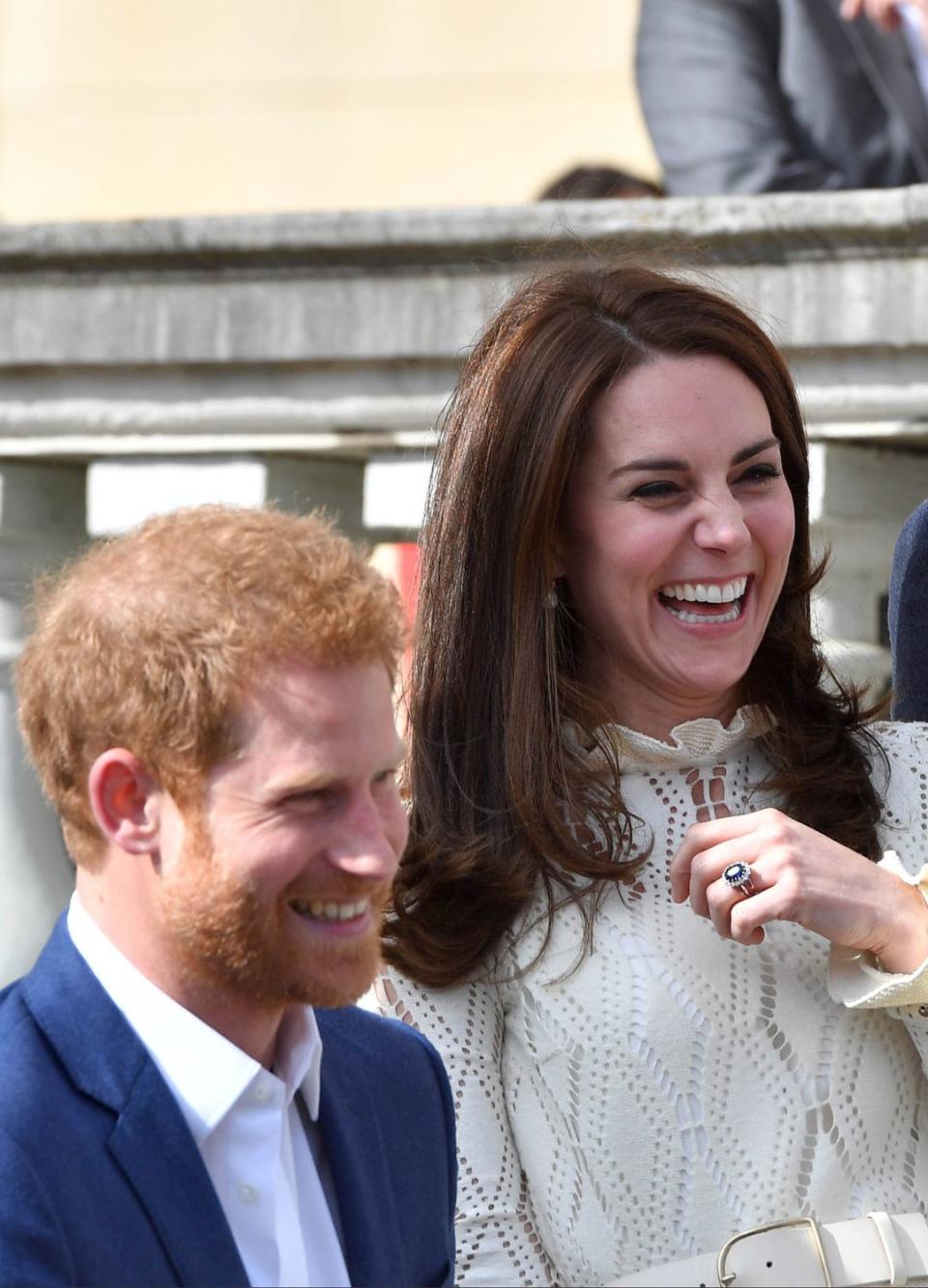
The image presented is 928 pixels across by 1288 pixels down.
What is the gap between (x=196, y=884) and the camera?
1456 mm

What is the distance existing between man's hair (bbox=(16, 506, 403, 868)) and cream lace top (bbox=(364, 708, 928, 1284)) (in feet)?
2.37

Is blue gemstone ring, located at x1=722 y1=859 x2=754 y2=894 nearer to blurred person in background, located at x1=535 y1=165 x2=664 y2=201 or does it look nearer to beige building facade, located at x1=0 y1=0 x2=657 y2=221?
blurred person in background, located at x1=535 y1=165 x2=664 y2=201

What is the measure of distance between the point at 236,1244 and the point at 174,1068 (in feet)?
0.40

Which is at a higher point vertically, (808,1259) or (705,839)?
(705,839)

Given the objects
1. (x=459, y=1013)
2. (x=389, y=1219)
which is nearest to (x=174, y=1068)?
(x=389, y=1219)

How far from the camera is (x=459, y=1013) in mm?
2172

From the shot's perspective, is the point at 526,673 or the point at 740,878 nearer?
the point at 740,878

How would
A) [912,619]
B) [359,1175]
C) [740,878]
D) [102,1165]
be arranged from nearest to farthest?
[102,1165], [359,1175], [740,878], [912,619]

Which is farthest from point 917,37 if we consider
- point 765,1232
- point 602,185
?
point 765,1232

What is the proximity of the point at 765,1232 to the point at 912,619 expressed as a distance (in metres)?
0.86

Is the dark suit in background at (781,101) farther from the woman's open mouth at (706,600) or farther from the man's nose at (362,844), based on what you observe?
the man's nose at (362,844)

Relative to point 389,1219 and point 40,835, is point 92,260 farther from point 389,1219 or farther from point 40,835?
point 389,1219

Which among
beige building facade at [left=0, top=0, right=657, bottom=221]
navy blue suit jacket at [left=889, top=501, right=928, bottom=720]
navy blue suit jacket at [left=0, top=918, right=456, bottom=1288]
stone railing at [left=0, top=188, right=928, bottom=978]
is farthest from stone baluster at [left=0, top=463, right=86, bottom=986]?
beige building facade at [left=0, top=0, right=657, bottom=221]

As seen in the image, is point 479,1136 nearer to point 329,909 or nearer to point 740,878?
point 740,878
